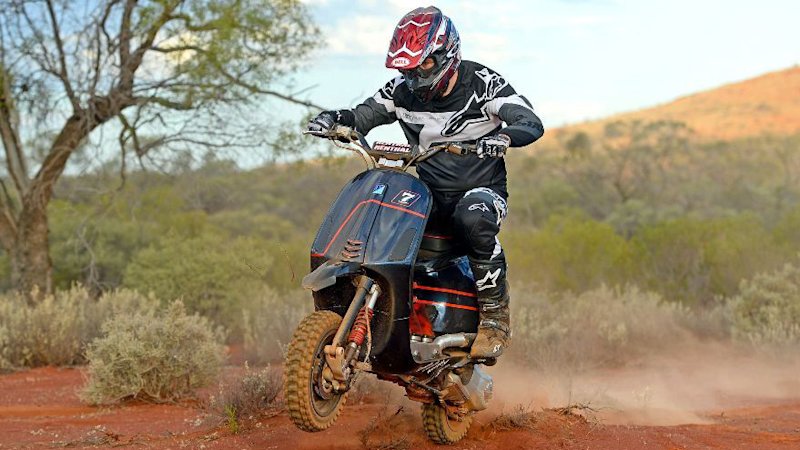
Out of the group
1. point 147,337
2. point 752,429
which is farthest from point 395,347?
point 147,337

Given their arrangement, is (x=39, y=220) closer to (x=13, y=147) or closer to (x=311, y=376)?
(x=13, y=147)

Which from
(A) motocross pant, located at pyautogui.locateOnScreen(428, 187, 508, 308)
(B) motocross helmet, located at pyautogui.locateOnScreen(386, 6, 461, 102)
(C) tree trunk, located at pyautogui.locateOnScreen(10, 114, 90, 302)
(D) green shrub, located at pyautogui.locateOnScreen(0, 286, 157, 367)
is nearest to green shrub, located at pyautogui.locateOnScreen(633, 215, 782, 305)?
(D) green shrub, located at pyautogui.locateOnScreen(0, 286, 157, 367)

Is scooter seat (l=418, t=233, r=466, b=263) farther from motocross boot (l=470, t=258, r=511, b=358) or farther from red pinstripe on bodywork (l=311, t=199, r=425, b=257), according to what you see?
red pinstripe on bodywork (l=311, t=199, r=425, b=257)

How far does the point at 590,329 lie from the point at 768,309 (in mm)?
2398

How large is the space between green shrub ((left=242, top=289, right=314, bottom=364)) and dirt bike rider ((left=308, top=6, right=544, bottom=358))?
5.85 m

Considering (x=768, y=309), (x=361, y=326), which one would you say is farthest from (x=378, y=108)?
(x=768, y=309)

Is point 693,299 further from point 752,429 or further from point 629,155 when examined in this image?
point 629,155

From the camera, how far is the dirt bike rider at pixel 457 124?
5504mm

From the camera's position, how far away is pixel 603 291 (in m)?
15.1


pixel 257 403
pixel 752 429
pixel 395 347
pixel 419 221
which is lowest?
pixel 752 429

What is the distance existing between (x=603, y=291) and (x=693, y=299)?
3051mm

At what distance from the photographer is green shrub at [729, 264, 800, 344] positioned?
12505mm

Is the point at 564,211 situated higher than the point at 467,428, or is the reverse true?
the point at 564,211

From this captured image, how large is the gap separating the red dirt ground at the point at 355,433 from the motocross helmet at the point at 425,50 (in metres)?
2.17
